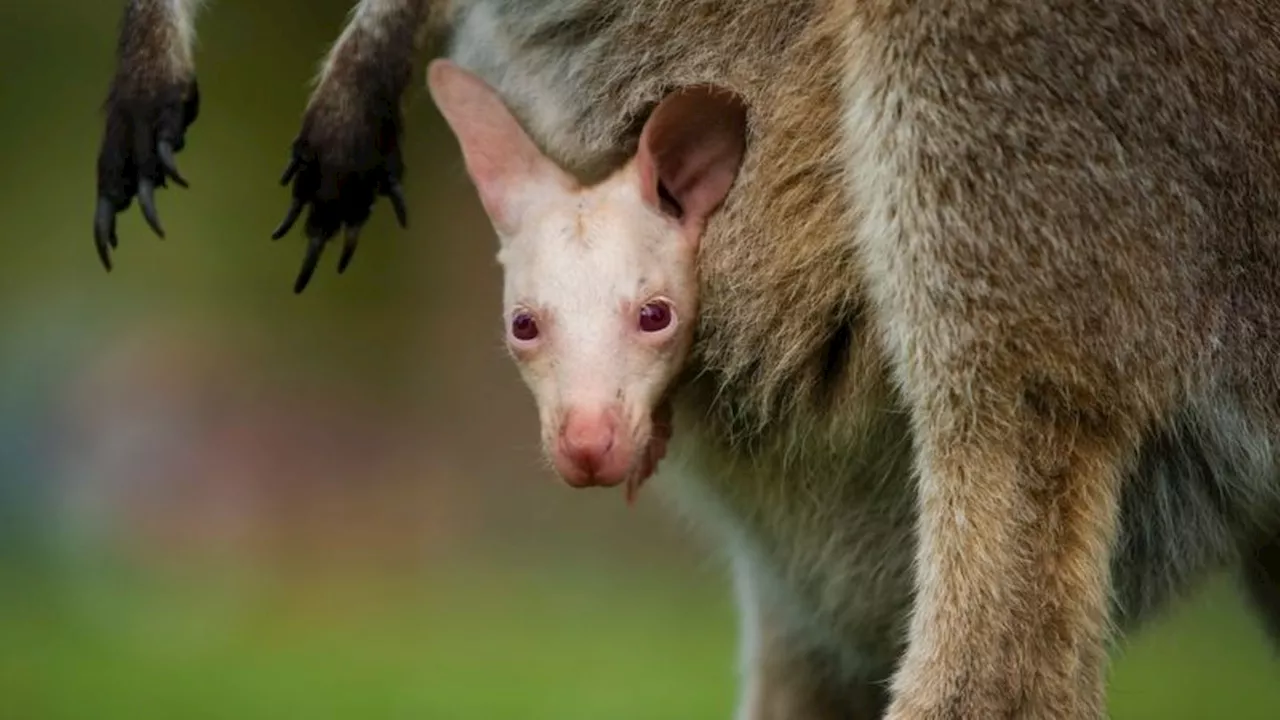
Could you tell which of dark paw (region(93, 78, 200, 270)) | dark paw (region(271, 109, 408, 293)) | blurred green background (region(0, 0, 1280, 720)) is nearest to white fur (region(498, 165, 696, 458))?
dark paw (region(271, 109, 408, 293))

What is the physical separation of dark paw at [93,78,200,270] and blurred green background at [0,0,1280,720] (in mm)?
5586

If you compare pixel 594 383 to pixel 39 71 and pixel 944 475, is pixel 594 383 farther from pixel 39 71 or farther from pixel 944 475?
pixel 39 71

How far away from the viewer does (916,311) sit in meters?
3.19

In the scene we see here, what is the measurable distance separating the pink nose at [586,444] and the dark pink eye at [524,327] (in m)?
0.17

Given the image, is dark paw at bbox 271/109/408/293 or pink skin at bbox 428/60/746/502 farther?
dark paw at bbox 271/109/408/293

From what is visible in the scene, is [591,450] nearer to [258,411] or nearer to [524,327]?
[524,327]

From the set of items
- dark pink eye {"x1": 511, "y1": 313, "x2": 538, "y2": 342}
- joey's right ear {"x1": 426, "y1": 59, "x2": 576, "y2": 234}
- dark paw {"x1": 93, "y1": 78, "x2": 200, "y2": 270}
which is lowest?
dark paw {"x1": 93, "y1": 78, "x2": 200, "y2": 270}

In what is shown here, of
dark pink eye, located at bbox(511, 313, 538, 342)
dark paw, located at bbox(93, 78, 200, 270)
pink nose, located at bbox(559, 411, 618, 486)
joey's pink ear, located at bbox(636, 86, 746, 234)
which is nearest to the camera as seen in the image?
pink nose, located at bbox(559, 411, 618, 486)

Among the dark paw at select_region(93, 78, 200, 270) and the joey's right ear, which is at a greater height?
the joey's right ear

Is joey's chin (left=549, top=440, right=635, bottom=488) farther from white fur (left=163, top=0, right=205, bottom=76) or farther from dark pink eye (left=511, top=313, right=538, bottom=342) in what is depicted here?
white fur (left=163, top=0, right=205, bottom=76)

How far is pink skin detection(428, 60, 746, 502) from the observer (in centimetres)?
321

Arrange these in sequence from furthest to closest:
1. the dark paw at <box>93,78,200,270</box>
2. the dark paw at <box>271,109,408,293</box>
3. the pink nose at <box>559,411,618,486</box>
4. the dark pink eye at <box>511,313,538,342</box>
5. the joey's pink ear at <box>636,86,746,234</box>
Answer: the dark paw at <box>93,78,200,270</box>
the dark paw at <box>271,109,408,293</box>
the joey's pink ear at <box>636,86,746,234</box>
the dark pink eye at <box>511,313,538,342</box>
the pink nose at <box>559,411,618,486</box>

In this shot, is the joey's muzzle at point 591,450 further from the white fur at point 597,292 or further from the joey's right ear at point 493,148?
the joey's right ear at point 493,148

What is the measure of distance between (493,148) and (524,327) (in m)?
0.36
